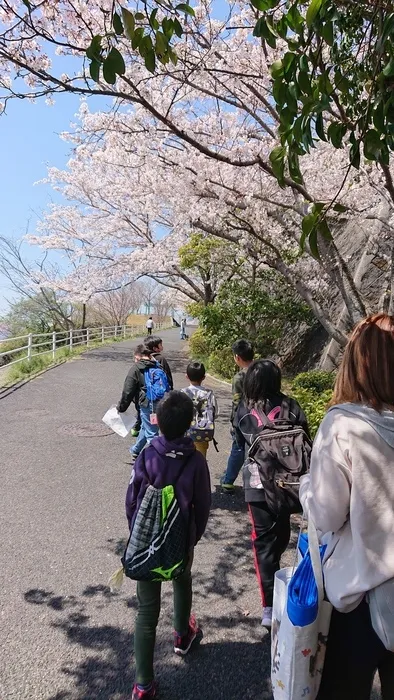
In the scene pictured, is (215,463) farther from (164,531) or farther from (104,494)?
(164,531)

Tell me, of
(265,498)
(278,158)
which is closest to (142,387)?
(265,498)

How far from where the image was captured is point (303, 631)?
139 centimetres

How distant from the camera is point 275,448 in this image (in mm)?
2459

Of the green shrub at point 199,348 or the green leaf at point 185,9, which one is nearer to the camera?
the green leaf at point 185,9

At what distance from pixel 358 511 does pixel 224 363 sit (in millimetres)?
11569

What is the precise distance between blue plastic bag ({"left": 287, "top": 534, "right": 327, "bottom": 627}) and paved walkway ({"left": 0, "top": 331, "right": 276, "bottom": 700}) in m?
1.18

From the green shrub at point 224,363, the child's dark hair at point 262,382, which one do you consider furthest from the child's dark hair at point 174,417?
the green shrub at point 224,363

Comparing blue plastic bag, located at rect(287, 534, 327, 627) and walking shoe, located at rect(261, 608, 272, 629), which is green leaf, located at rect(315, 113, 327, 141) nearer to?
blue plastic bag, located at rect(287, 534, 327, 627)

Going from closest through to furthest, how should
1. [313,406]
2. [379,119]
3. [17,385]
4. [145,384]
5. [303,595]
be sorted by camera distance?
[303,595] → [379,119] → [145,384] → [313,406] → [17,385]

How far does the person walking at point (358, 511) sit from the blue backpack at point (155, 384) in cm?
323

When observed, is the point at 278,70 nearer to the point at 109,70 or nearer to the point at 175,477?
the point at 109,70

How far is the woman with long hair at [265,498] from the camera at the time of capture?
2.56m

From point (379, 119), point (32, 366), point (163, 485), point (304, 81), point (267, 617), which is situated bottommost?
point (267, 617)

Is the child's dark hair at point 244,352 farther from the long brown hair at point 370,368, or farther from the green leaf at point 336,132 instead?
the long brown hair at point 370,368
